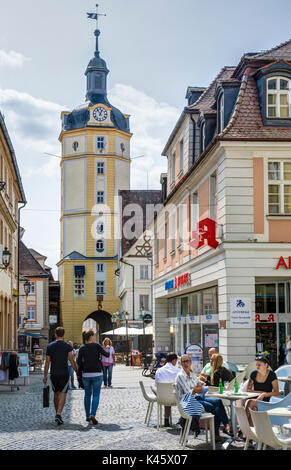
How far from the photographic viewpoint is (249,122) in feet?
69.8

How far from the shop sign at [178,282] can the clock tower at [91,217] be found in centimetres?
4274

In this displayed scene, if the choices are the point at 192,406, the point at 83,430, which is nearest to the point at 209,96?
the point at 83,430

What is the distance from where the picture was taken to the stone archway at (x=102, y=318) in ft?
247

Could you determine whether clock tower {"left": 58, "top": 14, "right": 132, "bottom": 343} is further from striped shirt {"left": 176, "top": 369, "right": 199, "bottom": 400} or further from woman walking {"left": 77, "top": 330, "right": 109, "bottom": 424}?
striped shirt {"left": 176, "top": 369, "right": 199, "bottom": 400}

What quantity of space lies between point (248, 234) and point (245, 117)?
127 inches

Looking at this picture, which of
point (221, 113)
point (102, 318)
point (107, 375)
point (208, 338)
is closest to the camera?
point (221, 113)

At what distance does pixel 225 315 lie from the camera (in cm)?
2105

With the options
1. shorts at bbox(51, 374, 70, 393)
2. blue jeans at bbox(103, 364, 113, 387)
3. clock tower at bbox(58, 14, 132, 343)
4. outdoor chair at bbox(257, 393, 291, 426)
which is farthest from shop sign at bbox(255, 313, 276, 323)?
clock tower at bbox(58, 14, 132, 343)

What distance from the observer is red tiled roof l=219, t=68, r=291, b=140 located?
823 inches

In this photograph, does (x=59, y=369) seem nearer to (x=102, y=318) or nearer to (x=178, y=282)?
(x=178, y=282)

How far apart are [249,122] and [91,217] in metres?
54.0

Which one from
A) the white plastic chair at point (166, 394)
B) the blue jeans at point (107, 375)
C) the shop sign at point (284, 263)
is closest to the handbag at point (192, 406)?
the white plastic chair at point (166, 394)
